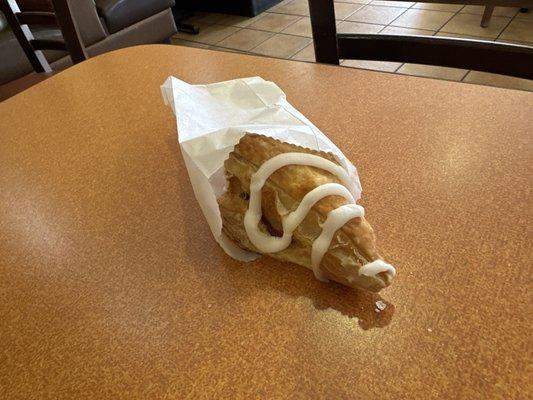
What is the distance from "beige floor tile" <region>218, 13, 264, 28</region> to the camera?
3431 mm

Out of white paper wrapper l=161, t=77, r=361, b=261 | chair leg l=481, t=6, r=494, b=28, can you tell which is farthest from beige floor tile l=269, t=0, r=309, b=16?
white paper wrapper l=161, t=77, r=361, b=261

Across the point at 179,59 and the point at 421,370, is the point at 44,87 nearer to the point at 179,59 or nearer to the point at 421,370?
the point at 179,59

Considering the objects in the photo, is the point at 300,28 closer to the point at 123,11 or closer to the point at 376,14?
the point at 376,14

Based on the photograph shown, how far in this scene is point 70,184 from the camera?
2.31ft

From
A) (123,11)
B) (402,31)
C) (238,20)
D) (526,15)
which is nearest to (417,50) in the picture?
(402,31)

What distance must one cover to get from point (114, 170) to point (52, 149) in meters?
0.18

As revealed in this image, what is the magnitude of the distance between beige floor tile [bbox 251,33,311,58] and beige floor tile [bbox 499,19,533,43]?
125 centimetres

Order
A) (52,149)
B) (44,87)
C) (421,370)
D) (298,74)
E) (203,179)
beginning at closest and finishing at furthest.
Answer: (421,370) → (203,179) → (52,149) → (298,74) → (44,87)

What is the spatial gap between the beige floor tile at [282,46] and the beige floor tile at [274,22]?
0.59 feet

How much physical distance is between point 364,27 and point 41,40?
2.26 m

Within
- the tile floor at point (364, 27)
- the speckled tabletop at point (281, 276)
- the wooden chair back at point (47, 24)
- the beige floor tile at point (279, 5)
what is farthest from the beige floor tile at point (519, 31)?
the wooden chair back at point (47, 24)

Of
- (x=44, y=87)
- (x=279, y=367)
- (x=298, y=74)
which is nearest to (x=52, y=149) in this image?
(x=44, y=87)

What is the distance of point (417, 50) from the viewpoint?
864 millimetres

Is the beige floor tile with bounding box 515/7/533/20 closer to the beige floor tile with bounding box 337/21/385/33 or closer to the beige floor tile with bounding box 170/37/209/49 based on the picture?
the beige floor tile with bounding box 337/21/385/33
